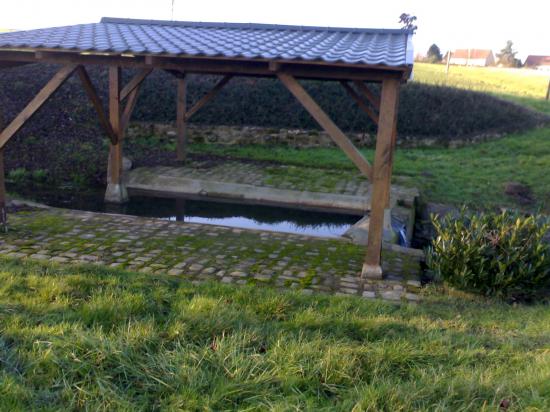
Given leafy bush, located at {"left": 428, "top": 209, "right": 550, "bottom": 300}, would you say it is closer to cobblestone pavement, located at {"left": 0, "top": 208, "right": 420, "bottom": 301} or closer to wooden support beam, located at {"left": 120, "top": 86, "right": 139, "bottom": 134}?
cobblestone pavement, located at {"left": 0, "top": 208, "right": 420, "bottom": 301}

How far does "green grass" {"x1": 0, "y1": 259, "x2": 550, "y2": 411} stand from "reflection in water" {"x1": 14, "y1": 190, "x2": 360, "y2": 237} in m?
4.56

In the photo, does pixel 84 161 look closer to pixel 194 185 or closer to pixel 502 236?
pixel 194 185

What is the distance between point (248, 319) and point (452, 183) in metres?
9.24

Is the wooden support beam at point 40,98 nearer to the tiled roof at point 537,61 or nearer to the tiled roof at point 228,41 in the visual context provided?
the tiled roof at point 228,41

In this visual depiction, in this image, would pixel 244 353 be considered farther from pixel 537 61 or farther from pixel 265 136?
pixel 537 61

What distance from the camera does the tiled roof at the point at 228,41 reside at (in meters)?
5.86

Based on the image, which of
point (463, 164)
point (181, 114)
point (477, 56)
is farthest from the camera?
point (477, 56)

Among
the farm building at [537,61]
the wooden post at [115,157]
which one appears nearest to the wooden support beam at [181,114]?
the wooden post at [115,157]

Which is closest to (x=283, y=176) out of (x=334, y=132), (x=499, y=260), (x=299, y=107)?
(x=299, y=107)

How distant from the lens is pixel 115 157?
31.6 feet

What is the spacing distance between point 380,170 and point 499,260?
59.4 inches

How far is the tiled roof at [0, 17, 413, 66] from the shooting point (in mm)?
5859

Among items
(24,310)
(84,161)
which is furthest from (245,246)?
(84,161)

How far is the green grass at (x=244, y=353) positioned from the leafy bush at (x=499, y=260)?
0.80 metres
